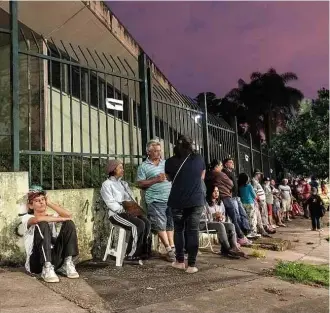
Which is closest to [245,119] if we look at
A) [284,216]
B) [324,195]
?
[324,195]

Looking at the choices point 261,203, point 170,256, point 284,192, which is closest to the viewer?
point 170,256

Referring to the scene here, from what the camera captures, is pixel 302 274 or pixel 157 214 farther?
pixel 157 214

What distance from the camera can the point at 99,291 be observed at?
380 centimetres

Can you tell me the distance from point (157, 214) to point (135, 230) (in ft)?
2.47

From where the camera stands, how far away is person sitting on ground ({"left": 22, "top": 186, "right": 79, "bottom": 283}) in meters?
3.90

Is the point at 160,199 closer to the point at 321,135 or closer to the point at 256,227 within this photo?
the point at 256,227

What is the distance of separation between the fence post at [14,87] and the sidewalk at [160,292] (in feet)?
4.25

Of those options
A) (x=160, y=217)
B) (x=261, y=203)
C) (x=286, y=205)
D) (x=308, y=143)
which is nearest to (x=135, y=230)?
(x=160, y=217)

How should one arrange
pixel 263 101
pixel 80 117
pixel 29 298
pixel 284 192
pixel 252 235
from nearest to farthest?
pixel 29 298 → pixel 80 117 → pixel 252 235 → pixel 284 192 → pixel 263 101

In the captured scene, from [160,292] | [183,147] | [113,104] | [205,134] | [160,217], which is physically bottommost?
[160,292]

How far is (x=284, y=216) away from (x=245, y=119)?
2075cm

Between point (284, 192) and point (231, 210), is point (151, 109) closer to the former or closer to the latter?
point (231, 210)

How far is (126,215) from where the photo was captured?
4773 mm

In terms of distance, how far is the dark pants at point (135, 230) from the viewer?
468 cm
